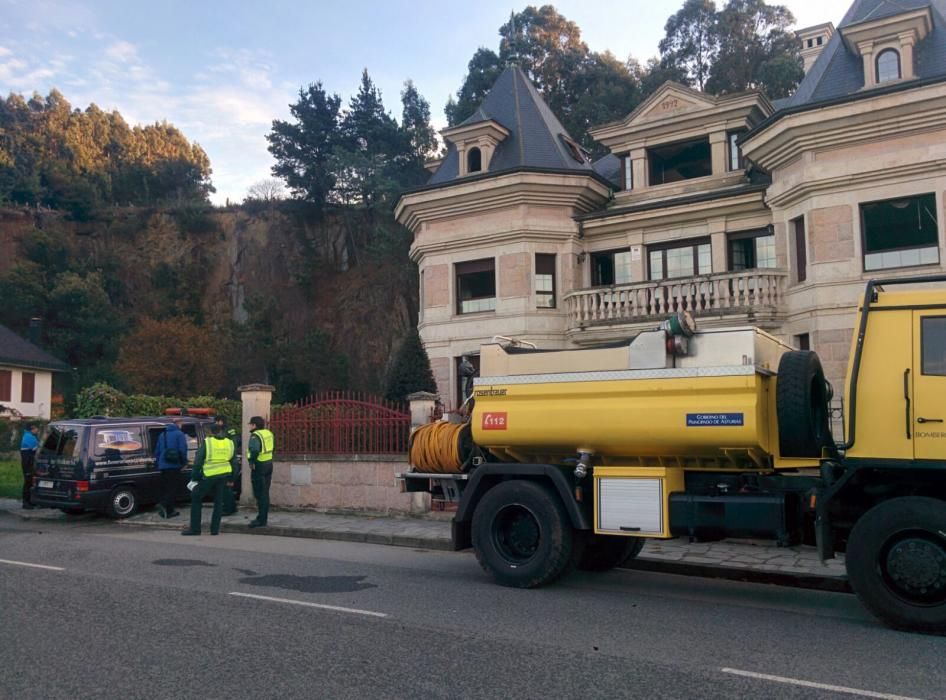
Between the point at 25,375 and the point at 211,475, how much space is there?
102 feet

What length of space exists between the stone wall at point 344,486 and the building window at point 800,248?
1011 cm

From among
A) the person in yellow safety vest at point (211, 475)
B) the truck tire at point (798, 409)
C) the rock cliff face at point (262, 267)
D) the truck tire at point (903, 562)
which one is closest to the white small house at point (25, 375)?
the rock cliff face at point (262, 267)

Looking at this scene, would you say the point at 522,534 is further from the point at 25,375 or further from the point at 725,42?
the point at 725,42

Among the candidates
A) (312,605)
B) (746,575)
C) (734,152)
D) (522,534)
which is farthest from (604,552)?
(734,152)

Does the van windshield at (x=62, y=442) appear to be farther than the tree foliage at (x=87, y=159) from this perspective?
No

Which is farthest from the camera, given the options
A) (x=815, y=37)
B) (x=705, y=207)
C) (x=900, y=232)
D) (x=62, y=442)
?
(x=815, y=37)

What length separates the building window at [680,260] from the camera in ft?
66.6

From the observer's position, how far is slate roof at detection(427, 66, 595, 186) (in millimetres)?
21906

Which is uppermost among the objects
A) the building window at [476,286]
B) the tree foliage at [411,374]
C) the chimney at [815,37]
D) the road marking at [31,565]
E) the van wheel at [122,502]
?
the chimney at [815,37]

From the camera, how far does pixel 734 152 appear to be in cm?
2108

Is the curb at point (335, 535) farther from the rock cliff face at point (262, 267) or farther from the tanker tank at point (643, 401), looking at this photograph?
the rock cliff face at point (262, 267)

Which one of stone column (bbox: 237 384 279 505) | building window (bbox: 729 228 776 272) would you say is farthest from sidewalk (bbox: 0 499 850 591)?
building window (bbox: 729 228 776 272)

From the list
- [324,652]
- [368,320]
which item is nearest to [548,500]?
[324,652]

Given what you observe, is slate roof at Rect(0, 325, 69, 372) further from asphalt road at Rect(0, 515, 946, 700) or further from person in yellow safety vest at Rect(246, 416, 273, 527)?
asphalt road at Rect(0, 515, 946, 700)
